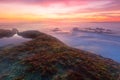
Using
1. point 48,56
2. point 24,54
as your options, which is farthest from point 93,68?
point 24,54

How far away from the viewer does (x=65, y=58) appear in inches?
325

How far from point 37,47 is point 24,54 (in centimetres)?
83

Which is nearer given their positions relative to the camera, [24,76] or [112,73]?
[24,76]

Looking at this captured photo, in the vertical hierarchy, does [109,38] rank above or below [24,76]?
below

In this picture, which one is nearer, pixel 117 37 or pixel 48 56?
pixel 48 56

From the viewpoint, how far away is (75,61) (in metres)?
8.18

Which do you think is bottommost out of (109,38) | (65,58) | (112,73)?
(109,38)

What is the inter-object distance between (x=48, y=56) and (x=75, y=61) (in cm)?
113

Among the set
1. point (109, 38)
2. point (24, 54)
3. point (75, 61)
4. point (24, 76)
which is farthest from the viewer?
point (109, 38)

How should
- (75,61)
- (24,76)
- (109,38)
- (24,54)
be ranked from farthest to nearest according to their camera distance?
(109,38) → (24,54) → (75,61) → (24,76)

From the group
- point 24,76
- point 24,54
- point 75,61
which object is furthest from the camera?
point 24,54

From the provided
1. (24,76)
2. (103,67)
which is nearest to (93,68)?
(103,67)

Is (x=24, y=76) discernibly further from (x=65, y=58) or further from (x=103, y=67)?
(x=103, y=67)

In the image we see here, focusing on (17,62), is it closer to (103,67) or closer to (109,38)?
(103,67)
